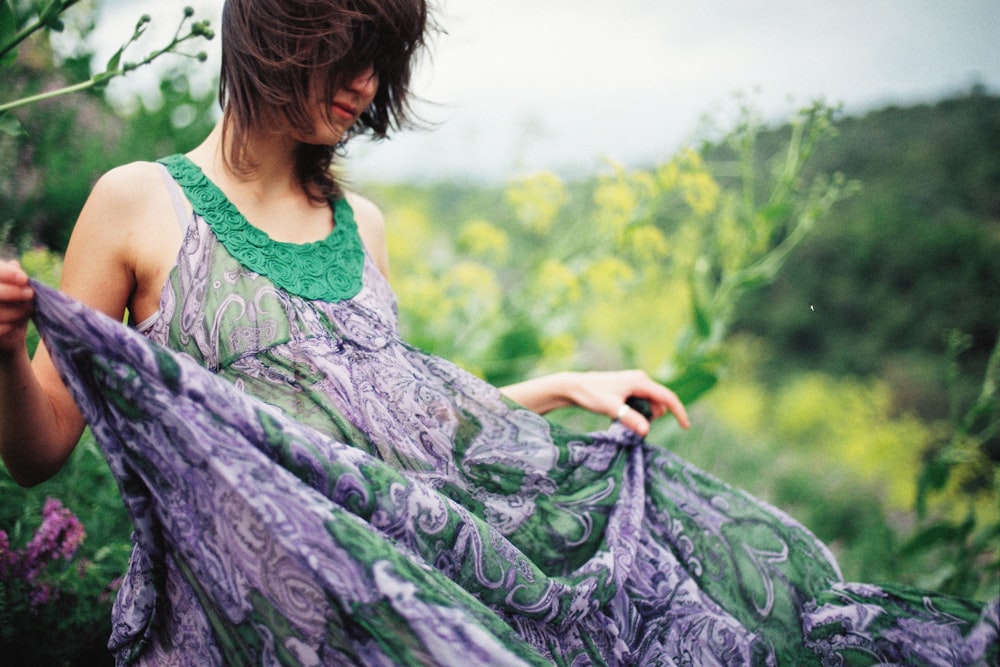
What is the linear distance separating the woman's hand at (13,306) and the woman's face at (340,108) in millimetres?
431

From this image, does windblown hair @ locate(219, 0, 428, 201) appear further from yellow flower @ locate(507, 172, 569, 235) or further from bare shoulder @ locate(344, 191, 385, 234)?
yellow flower @ locate(507, 172, 569, 235)

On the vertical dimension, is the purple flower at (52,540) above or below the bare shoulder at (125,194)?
below

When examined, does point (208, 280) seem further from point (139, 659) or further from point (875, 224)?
point (875, 224)

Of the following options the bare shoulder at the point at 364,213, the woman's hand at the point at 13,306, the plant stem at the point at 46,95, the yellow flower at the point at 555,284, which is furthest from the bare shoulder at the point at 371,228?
the yellow flower at the point at 555,284

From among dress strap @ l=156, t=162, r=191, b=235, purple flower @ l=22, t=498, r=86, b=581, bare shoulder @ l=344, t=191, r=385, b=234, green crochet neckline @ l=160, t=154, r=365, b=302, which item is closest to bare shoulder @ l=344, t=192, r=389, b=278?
bare shoulder @ l=344, t=191, r=385, b=234

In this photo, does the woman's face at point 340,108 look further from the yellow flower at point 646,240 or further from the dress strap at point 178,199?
the yellow flower at point 646,240

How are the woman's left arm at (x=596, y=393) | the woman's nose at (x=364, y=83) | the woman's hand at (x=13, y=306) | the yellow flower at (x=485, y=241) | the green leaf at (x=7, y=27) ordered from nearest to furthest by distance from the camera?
the woman's hand at (x=13, y=306)
the green leaf at (x=7, y=27)
the woman's nose at (x=364, y=83)
the woman's left arm at (x=596, y=393)
the yellow flower at (x=485, y=241)

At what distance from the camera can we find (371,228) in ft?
3.71

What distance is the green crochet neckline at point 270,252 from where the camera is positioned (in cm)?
83

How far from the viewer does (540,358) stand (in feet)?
6.98

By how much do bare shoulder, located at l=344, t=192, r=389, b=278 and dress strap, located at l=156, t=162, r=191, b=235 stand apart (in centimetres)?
32

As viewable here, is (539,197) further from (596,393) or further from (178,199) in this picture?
(178,199)

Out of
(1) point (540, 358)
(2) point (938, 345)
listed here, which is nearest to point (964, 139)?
(2) point (938, 345)

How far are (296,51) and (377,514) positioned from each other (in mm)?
615
